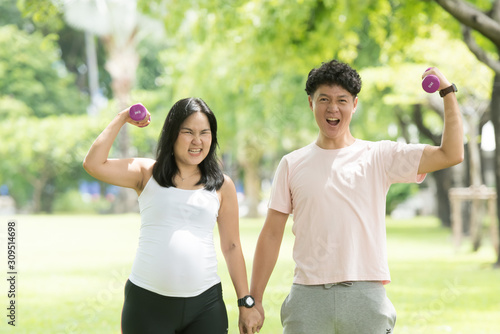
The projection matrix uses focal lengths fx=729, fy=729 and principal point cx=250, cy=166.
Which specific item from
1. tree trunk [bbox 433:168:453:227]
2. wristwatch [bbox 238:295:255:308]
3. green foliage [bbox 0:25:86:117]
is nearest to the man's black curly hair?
wristwatch [bbox 238:295:255:308]

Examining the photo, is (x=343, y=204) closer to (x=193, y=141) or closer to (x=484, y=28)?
(x=193, y=141)

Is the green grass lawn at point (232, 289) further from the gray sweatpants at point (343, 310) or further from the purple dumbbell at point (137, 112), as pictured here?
the purple dumbbell at point (137, 112)

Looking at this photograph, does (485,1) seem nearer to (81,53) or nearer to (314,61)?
(314,61)

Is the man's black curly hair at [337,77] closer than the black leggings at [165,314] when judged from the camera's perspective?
No

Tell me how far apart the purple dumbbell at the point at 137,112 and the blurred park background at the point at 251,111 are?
425cm

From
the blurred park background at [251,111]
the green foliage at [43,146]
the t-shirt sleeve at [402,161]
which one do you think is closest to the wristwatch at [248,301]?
the t-shirt sleeve at [402,161]

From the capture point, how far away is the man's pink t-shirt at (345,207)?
295cm

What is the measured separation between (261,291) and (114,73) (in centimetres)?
3130

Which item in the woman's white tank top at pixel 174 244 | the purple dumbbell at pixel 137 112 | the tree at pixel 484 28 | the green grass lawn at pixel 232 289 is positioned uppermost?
the tree at pixel 484 28

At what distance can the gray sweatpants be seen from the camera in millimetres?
2914

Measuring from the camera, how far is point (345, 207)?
9.75 ft

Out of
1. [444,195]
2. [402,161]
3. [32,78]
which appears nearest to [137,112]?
[402,161]

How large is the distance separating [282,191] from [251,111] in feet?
65.4

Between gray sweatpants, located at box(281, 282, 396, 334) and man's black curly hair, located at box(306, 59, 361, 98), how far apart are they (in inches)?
32.3
